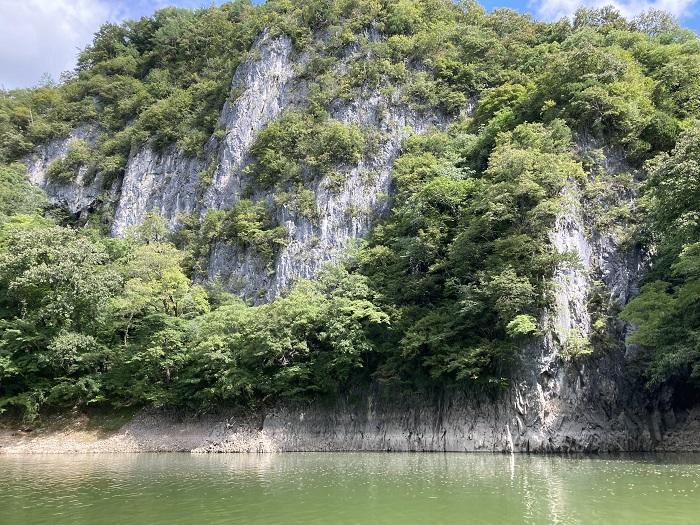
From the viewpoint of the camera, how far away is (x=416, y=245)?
33.0 meters

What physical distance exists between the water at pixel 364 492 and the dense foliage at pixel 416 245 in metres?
8.03

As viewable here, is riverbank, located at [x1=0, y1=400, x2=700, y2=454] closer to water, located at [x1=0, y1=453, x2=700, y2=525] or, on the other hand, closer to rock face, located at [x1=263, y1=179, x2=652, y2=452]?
rock face, located at [x1=263, y1=179, x2=652, y2=452]

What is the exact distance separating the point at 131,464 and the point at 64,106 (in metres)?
51.5

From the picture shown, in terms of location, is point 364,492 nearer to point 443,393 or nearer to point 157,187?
point 443,393

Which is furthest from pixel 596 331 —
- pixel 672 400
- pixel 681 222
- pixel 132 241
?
pixel 132 241

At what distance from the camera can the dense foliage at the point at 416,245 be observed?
27.4 metres

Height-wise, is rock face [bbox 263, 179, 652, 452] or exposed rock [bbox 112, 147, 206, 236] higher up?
exposed rock [bbox 112, 147, 206, 236]

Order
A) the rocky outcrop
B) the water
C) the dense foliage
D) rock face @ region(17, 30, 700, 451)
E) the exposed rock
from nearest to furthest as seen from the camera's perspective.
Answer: the water, rock face @ region(17, 30, 700, 451), the dense foliage, the exposed rock, the rocky outcrop

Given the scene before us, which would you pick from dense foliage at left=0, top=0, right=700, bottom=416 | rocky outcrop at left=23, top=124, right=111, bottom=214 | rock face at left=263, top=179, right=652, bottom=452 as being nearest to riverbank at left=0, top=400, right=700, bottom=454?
rock face at left=263, top=179, right=652, bottom=452

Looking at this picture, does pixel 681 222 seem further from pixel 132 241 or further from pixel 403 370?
pixel 132 241

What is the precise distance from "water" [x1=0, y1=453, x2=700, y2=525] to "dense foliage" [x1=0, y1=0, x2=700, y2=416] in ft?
26.3

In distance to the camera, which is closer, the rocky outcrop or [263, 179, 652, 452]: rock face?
[263, 179, 652, 452]: rock face

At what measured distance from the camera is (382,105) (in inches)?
1865

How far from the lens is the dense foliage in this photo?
27391 millimetres
